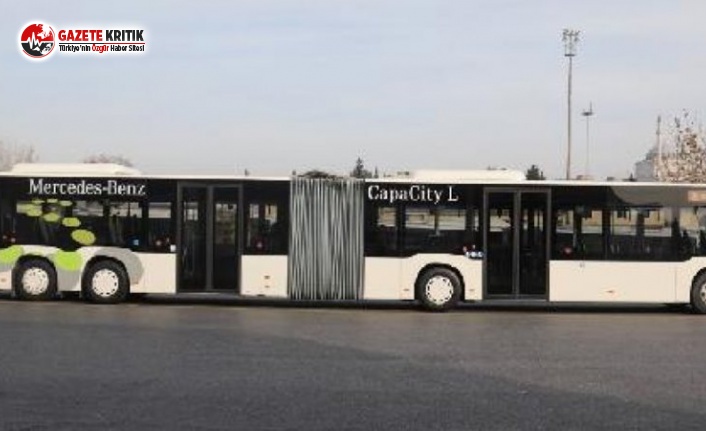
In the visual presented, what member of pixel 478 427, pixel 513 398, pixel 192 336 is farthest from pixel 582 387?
pixel 192 336

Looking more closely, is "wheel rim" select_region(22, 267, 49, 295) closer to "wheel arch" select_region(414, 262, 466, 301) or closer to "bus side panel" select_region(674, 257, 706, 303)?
"wheel arch" select_region(414, 262, 466, 301)

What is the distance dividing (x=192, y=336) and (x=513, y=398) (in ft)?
19.9

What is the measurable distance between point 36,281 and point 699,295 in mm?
13122

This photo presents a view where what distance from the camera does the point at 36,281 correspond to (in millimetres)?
19609

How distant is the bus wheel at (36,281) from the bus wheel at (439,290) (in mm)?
7368

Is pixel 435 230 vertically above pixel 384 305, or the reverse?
pixel 435 230

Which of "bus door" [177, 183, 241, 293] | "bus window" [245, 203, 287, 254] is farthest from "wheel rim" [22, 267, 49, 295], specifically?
"bus window" [245, 203, 287, 254]

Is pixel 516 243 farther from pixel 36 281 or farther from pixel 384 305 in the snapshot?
pixel 36 281

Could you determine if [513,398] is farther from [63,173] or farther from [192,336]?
[63,173]

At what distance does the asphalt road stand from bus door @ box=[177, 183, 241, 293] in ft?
5.63

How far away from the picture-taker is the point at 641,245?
1928 centimetres

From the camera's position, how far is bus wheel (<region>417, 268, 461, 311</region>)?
1908 cm

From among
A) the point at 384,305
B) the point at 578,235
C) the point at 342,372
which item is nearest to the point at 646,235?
the point at 578,235

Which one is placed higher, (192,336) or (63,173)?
(63,173)
